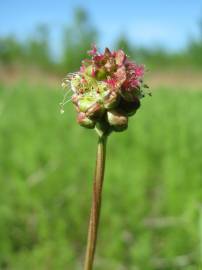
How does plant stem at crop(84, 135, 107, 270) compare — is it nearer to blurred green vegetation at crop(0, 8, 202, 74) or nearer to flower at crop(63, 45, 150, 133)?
flower at crop(63, 45, 150, 133)

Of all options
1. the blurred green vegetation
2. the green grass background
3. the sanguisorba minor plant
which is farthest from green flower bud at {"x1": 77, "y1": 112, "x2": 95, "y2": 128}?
the blurred green vegetation

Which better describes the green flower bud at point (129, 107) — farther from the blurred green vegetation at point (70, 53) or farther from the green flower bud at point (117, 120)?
the blurred green vegetation at point (70, 53)

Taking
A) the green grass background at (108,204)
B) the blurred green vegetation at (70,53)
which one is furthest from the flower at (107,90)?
the blurred green vegetation at (70,53)

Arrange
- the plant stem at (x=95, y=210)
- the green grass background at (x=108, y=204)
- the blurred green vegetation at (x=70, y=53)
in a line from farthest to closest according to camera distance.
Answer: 1. the blurred green vegetation at (x=70, y=53)
2. the green grass background at (x=108, y=204)
3. the plant stem at (x=95, y=210)

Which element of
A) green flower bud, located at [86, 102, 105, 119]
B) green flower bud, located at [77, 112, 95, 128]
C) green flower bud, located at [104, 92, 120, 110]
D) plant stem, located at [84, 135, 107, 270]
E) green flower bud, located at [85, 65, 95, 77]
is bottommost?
plant stem, located at [84, 135, 107, 270]

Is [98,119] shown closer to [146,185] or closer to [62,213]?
[62,213]

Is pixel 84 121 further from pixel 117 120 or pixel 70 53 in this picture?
pixel 70 53

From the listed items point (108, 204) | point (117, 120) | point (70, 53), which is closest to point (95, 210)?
point (117, 120)

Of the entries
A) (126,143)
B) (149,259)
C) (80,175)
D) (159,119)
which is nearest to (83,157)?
(80,175)
